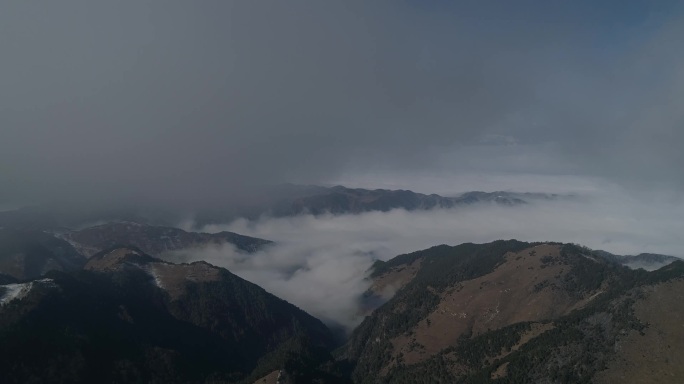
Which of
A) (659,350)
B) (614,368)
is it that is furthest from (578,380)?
(659,350)

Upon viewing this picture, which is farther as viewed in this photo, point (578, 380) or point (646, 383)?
point (578, 380)

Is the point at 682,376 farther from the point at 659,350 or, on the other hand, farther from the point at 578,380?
the point at 578,380

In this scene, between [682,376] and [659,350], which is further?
[659,350]

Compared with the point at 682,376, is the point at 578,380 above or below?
below

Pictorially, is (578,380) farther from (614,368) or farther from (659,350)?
(659,350)

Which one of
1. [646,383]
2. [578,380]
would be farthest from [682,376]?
[578,380]

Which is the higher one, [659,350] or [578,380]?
[659,350]
